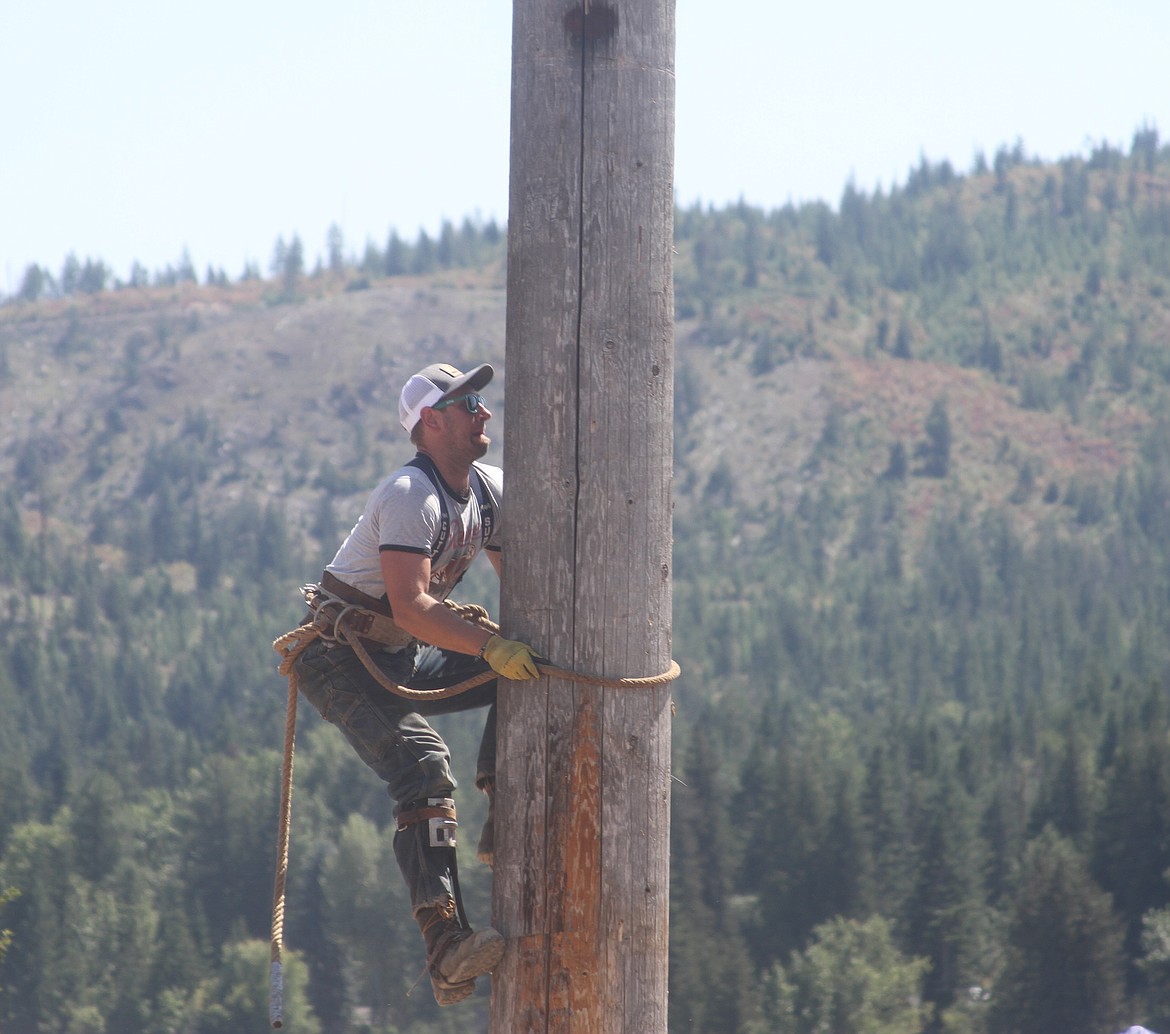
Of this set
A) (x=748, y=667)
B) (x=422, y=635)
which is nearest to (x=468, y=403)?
(x=422, y=635)

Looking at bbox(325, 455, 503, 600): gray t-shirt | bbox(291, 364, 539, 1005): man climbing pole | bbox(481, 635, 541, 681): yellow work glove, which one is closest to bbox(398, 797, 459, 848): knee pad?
bbox(291, 364, 539, 1005): man climbing pole

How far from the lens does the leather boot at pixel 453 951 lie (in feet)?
12.1

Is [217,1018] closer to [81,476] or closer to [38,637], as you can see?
[38,637]

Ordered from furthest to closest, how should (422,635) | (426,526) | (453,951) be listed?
1. (426,526)
2. (422,635)
3. (453,951)

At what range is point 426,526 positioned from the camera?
4250mm

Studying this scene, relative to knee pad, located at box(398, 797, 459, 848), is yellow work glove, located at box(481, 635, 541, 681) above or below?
above

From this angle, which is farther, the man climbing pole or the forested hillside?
the forested hillside

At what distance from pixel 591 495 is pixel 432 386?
3.24ft

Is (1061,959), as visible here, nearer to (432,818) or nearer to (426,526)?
(432,818)

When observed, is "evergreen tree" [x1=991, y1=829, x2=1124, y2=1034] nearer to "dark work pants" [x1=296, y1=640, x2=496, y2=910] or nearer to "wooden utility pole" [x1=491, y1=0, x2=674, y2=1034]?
"dark work pants" [x1=296, y1=640, x2=496, y2=910]

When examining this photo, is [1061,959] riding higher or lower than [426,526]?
lower

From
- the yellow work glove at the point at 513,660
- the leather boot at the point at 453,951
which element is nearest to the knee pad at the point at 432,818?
the leather boot at the point at 453,951

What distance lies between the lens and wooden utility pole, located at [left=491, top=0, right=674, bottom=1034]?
3.56 metres

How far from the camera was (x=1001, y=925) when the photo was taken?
66312 millimetres
